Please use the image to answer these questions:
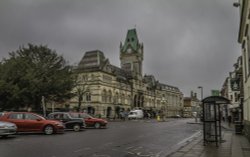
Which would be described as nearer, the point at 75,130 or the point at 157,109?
the point at 75,130

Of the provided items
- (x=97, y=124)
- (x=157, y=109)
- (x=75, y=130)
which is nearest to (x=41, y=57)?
(x=97, y=124)

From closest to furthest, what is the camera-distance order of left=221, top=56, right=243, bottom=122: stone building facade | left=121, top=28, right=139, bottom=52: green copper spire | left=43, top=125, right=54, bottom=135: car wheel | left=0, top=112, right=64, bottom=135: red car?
left=0, top=112, right=64, bottom=135: red car < left=43, top=125, right=54, bottom=135: car wheel < left=221, top=56, right=243, bottom=122: stone building facade < left=121, top=28, right=139, bottom=52: green copper spire

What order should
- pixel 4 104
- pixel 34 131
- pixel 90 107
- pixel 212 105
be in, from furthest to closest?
pixel 90 107
pixel 4 104
pixel 34 131
pixel 212 105

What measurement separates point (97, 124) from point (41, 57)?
25.3 meters

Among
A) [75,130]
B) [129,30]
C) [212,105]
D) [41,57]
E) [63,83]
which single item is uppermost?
[129,30]

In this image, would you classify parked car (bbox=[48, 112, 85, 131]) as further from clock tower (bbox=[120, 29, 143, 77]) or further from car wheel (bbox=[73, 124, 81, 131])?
clock tower (bbox=[120, 29, 143, 77])

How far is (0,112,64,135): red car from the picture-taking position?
2286cm

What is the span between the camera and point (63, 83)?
4906 centimetres

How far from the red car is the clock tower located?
95203 millimetres

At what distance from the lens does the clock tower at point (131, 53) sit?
120500 mm

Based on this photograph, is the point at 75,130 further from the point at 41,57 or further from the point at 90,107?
the point at 90,107

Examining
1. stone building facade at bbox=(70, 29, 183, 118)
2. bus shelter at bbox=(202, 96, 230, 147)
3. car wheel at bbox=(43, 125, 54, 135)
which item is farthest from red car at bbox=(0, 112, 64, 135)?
stone building facade at bbox=(70, 29, 183, 118)

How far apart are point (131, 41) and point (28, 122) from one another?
102306 millimetres

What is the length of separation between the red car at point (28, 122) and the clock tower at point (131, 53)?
95203mm
